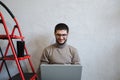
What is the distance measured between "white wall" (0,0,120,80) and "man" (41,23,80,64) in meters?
0.19

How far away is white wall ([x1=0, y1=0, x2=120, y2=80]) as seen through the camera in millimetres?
1849

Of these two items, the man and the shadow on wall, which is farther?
the shadow on wall

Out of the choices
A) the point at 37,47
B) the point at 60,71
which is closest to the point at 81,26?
the point at 37,47

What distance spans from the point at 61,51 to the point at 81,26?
0.44m

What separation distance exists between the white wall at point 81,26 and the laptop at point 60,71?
60 centimetres

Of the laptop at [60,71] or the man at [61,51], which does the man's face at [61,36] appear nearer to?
the man at [61,51]

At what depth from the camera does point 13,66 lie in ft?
6.15

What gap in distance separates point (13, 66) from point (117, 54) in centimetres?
137

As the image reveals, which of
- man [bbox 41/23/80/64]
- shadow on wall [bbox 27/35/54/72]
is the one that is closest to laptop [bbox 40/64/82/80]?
man [bbox 41/23/80/64]

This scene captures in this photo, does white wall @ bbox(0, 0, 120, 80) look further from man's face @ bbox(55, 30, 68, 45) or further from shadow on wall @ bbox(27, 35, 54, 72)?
man's face @ bbox(55, 30, 68, 45)

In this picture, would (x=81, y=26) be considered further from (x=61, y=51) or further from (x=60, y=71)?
(x=60, y=71)

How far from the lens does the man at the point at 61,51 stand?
1634 millimetres

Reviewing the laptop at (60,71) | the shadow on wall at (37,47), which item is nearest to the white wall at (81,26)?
the shadow on wall at (37,47)

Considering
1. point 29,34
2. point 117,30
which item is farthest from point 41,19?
point 117,30
